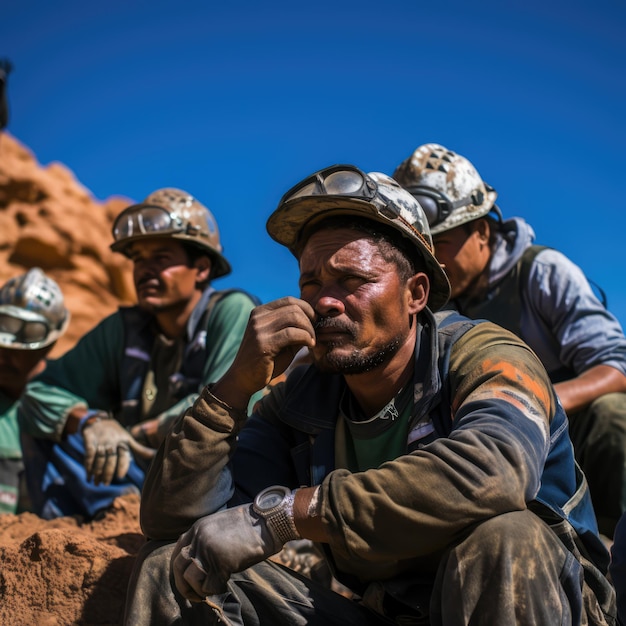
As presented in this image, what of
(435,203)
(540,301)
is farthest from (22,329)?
(540,301)

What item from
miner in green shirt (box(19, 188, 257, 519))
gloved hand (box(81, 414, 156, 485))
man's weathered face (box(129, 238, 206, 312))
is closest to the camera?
gloved hand (box(81, 414, 156, 485))

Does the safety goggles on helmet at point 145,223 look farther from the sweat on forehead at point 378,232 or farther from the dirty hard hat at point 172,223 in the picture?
the sweat on forehead at point 378,232

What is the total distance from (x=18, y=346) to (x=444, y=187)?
138 inches

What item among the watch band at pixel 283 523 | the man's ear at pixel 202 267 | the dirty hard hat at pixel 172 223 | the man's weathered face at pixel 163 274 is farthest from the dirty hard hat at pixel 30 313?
the watch band at pixel 283 523

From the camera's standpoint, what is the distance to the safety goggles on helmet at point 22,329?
648 centimetres

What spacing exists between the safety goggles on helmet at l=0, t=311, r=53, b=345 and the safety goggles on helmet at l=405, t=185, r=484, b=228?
10.8 feet

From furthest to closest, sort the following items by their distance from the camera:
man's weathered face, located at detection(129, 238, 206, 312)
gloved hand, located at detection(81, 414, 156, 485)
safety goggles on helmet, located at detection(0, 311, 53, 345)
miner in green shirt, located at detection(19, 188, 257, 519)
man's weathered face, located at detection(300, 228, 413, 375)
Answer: safety goggles on helmet, located at detection(0, 311, 53, 345) → man's weathered face, located at detection(129, 238, 206, 312) → miner in green shirt, located at detection(19, 188, 257, 519) → gloved hand, located at detection(81, 414, 156, 485) → man's weathered face, located at detection(300, 228, 413, 375)

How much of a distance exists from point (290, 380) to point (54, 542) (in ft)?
3.76

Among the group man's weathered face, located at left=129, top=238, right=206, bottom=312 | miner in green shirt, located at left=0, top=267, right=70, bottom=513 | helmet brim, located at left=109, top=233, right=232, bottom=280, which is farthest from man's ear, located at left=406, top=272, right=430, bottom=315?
miner in green shirt, located at left=0, top=267, right=70, bottom=513

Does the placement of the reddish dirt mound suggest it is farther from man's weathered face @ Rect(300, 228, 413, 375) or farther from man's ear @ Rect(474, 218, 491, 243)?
man's ear @ Rect(474, 218, 491, 243)

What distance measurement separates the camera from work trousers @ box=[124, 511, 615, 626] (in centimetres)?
216

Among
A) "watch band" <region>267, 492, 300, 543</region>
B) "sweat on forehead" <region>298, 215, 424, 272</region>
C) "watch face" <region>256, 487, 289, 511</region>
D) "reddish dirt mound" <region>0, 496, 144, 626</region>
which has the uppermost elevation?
"sweat on forehead" <region>298, 215, 424, 272</region>

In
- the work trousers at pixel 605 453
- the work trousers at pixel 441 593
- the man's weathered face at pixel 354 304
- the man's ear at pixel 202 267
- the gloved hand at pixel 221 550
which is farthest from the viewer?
the man's ear at pixel 202 267

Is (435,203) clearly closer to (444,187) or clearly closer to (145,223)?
(444,187)
